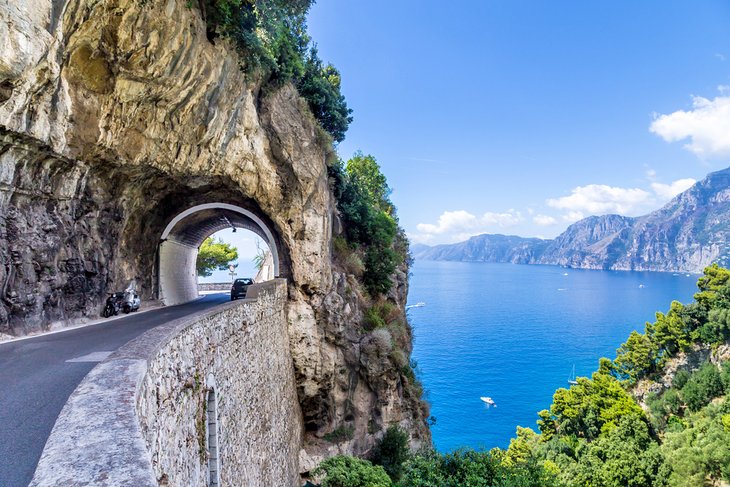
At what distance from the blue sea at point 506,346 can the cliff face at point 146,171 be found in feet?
38.0

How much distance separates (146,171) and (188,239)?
29.0 feet

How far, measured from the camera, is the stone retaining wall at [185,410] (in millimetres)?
2383

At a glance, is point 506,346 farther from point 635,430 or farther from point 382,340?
point 382,340

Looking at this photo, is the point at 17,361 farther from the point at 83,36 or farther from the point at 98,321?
the point at 83,36

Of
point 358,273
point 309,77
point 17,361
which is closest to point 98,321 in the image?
point 17,361

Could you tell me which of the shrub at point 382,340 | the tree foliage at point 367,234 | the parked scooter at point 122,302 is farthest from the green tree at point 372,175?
the parked scooter at point 122,302

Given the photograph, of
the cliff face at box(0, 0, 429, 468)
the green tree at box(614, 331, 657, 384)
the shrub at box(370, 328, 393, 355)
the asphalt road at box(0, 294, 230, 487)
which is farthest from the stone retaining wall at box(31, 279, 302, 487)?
the green tree at box(614, 331, 657, 384)

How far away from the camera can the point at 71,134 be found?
28.3ft

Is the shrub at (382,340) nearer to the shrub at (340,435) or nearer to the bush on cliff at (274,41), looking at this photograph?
the shrub at (340,435)

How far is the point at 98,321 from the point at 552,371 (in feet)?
168

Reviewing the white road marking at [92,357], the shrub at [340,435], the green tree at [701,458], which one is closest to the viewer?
the white road marking at [92,357]

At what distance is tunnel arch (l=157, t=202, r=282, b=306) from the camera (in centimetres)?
1634

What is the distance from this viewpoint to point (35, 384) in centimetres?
510

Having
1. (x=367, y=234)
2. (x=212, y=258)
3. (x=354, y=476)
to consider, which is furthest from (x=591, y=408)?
(x=212, y=258)
